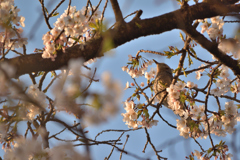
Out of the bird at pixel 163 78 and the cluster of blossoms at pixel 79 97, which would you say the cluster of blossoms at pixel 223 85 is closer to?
the bird at pixel 163 78

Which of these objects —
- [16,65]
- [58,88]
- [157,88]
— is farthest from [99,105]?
[157,88]

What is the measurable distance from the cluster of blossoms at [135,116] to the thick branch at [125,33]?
0.82m

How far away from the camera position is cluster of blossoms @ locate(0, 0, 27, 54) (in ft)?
6.81

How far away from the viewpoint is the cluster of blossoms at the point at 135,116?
8.63 feet

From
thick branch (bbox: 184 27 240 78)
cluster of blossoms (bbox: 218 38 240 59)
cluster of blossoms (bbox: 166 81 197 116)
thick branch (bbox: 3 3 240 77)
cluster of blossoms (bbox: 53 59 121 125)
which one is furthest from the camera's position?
cluster of blossoms (bbox: 166 81 197 116)

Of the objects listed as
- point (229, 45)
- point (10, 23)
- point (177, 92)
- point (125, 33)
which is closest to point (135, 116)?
point (177, 92)

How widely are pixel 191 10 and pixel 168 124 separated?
1.32 meters

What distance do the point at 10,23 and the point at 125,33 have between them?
111 centimetres

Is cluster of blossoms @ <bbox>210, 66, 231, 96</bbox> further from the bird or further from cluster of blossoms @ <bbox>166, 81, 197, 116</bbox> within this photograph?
the bird

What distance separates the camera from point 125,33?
2.17 metres

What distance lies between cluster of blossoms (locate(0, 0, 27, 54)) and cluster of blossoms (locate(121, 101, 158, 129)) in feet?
4.42

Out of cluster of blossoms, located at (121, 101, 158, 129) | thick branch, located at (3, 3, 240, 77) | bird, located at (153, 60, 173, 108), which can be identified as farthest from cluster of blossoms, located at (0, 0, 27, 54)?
bird, located at (153, 60, 173, 108)

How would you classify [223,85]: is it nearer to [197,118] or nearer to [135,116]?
[197,118]

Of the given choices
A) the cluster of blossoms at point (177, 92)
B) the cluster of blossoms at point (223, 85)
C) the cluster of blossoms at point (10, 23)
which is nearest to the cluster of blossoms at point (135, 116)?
the cluster of blossoms at point (177, 92)
